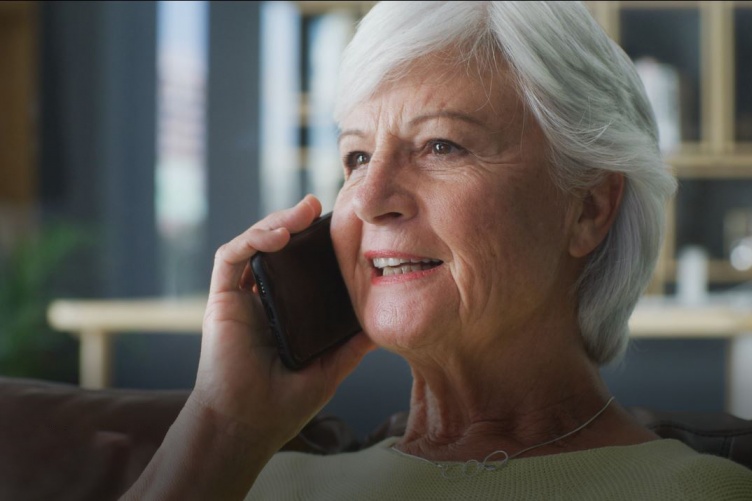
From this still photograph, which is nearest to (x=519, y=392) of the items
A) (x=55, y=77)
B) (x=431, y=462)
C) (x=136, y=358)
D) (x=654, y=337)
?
(x=431, y=462)

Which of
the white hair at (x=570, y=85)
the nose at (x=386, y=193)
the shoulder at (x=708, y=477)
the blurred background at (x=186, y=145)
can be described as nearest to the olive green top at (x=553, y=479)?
the shoulder at (x=708, y=477)

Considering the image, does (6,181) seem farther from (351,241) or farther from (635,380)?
(351,241)

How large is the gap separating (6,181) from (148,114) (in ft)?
2.37

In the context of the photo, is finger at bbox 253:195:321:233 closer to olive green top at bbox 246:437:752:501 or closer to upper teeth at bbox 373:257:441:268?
upper teeth at bbox 373:257:441:268

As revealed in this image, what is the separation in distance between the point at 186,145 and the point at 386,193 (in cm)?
330

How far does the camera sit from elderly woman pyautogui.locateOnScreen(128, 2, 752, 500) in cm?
107

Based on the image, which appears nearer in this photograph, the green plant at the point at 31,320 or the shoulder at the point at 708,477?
the shoulder at the point at 708,477

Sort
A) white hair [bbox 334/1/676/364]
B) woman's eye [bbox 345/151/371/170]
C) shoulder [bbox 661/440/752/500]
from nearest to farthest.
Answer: shoulder [bbox 661/440/752/500] < white hair [bbox 334/1/676/364] < woman's eye [bbox 345/151/371/170]

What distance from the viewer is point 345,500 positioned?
113 cm

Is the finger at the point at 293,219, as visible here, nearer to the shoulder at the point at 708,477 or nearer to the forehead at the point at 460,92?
the forehead at the point at 460,92

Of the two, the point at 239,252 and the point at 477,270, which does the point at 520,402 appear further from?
the point at 239,252

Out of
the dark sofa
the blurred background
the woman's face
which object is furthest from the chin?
the blurred background

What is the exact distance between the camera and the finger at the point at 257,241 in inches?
46.4

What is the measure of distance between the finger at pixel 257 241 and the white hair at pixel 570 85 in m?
0.15
